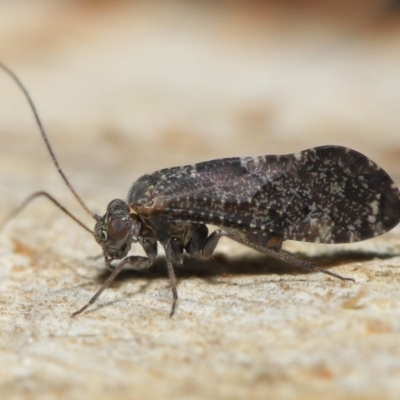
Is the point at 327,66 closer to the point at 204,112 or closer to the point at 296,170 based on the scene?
the point at 204,112

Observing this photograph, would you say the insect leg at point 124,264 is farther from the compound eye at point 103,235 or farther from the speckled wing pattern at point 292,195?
the speckled wing pattern at point 292,195

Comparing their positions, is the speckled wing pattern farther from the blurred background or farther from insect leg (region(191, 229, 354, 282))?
the blurred background

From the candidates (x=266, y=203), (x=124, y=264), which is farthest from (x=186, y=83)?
(x=124, y=264)

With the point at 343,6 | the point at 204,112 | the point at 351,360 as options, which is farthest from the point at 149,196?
the point at 343,6

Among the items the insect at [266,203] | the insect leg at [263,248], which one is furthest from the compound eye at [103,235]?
the insect leg at [263,248]

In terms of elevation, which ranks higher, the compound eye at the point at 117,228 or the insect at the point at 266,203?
the insect at the point at 266,203

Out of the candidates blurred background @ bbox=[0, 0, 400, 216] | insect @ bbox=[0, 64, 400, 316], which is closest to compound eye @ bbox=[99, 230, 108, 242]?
insect @ bbox=[0, 64, 400, 316]

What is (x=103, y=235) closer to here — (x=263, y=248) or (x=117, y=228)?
(x=117, y=228)
